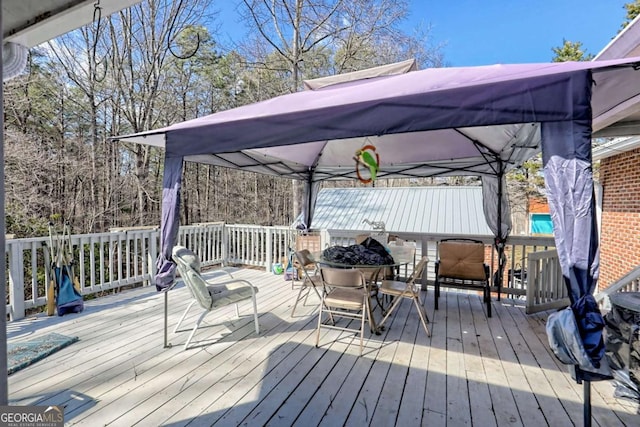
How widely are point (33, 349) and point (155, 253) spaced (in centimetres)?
240

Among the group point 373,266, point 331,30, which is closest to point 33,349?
point 373,266

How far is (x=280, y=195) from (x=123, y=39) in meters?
7.33

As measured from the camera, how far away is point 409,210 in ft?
31.8

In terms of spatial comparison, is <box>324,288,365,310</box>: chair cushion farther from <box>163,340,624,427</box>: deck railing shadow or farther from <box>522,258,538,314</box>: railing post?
<box>522,258,538,314</box>: railing post

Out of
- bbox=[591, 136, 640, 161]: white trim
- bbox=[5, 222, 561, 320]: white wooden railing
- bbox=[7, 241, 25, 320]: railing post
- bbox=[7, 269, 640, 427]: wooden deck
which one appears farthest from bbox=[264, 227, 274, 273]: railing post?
bbox=[591, 136, 640, 161]: white trim

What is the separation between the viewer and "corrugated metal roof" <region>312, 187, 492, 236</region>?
901 centimetres

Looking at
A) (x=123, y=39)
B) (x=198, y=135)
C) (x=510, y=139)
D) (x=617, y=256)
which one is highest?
(x=123, y=39)

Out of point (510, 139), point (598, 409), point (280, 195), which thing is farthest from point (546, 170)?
point (280, 195)

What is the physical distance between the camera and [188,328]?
3.50 meters

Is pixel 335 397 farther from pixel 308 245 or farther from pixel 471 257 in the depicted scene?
pixel 308 245

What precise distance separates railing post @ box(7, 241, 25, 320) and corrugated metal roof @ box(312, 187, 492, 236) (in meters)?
6.96

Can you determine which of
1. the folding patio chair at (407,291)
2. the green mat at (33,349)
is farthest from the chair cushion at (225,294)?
the folding patio chair at (407,291)

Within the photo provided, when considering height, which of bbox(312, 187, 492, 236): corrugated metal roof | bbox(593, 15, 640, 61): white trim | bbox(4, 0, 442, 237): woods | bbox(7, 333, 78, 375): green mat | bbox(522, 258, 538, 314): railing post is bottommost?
bbox(7, 333, 78, 375): green mat

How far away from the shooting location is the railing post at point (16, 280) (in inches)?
138
